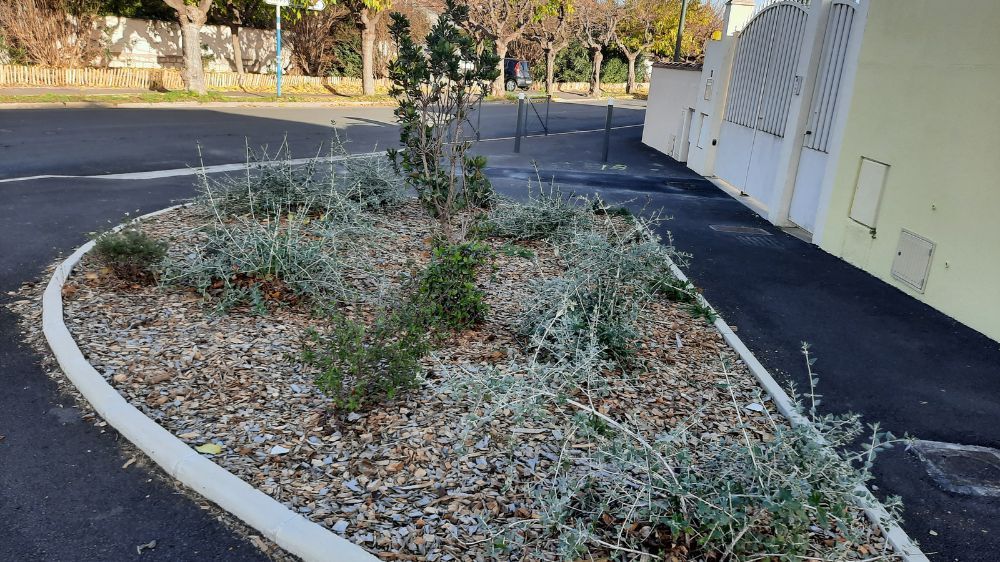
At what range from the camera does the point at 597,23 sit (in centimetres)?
4703

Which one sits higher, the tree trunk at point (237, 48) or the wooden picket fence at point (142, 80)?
the tree trunk at point (237, 48)

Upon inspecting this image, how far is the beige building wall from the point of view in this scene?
255 inches

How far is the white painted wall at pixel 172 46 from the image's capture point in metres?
29.6

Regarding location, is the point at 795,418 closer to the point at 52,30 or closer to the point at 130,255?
the point at 130,255

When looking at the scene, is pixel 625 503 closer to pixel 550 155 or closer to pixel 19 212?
pixel 19 212

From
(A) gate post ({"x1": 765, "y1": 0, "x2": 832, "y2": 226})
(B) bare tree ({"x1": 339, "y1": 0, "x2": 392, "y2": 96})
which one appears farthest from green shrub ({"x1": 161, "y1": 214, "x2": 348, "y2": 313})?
(B) bare tree ({"x1": 339, "y1": 0, "x2": 392, "y2": 96})

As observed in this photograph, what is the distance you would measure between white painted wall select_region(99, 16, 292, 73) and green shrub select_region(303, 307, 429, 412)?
29.1 meters

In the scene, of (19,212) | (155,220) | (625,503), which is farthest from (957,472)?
(19,212)

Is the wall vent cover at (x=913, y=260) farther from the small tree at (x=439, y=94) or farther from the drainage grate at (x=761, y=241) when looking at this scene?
the small tree at (x=439, y=94)

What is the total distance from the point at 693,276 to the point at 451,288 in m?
3.73

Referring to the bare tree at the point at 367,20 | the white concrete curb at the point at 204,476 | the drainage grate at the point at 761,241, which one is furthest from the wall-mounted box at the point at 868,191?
the bare tree at the point at 367,20

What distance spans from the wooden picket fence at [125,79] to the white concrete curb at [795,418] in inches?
939

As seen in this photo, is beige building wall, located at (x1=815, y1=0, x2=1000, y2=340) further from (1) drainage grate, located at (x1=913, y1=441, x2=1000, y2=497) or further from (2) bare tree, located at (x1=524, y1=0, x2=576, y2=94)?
(2) bare tree, located at (x1=524, y1=0, x2=576, y2=94)

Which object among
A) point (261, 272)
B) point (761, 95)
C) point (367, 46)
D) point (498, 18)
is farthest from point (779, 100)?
point (498, 18)
